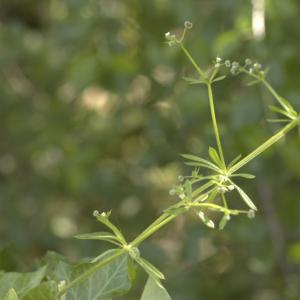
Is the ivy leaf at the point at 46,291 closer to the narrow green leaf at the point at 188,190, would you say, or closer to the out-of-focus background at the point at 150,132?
the narrow green leaf at the point at 188,190

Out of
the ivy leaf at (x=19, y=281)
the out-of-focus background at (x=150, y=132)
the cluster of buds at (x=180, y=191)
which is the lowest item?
the out-of-focus background at (x=150, y=132)

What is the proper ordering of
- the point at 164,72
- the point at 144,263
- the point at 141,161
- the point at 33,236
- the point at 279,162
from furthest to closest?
the point at 33,236, the point at 164,72, the point at 141,161, the point at 279,162, the point at 144,263

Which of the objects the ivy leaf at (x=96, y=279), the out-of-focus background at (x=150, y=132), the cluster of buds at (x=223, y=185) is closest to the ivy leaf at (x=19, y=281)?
the ivy leaf at (x=96, y=279)

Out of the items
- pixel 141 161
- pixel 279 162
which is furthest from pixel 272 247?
pixel 141 161

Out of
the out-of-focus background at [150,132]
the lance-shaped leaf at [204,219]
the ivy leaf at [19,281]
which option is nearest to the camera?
the lance-shaped leaf at [204,219]

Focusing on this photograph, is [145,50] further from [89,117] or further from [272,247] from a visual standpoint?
[272,247]
